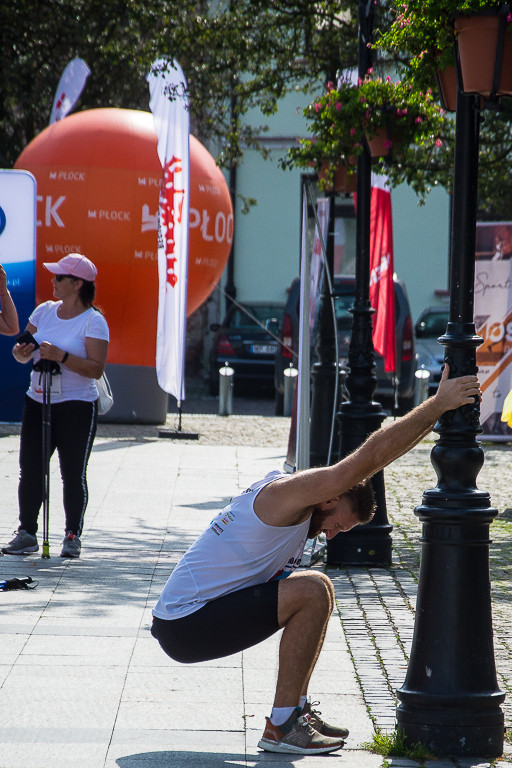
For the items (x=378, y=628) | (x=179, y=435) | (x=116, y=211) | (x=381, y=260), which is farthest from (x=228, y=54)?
(x=378, y=628)

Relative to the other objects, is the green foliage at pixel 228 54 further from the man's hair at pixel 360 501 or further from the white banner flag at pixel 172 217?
the man's hair at pixel 360 501

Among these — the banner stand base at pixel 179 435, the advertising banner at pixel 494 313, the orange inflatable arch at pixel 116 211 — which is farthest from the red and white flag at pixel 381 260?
the orange inflatable arch at pixel 116 211

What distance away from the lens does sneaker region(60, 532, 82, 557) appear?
7285 millimetres

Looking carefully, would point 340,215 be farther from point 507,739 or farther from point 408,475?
point 507,739

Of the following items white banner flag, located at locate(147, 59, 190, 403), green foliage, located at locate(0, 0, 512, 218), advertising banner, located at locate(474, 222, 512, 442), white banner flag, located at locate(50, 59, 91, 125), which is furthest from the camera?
white banner flag, located at locate(50, 59, 91, 125)

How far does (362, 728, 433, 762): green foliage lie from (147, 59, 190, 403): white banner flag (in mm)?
9376

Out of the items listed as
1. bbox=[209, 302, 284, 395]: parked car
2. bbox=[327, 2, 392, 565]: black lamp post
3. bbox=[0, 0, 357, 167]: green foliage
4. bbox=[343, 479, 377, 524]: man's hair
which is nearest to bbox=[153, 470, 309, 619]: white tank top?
bbox=[343, 479, 377, 524]: man's hair

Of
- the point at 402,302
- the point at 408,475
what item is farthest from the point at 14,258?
the point at 402,302

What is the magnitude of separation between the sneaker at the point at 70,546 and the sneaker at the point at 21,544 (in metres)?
0.19

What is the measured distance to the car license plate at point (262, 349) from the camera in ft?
72.3

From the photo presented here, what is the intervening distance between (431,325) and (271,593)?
19.0 metres

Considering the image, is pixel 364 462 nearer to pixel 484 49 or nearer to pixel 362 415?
pixel 484 49

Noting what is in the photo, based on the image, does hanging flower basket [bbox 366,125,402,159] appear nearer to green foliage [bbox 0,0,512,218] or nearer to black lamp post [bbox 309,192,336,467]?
green foliage [bbox 0,0,512,218]

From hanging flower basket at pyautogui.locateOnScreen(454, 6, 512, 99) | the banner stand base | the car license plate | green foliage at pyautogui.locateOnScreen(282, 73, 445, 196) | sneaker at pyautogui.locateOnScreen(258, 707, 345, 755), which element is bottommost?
the banner stand base
